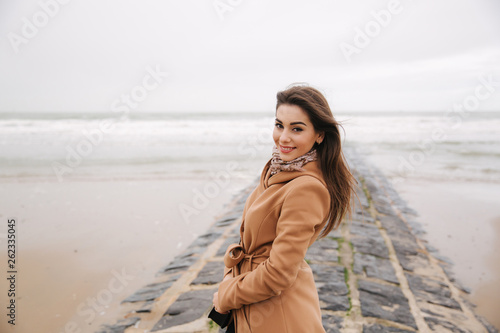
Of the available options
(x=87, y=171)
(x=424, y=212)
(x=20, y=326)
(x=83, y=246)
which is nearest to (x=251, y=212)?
(x=20, y=326)

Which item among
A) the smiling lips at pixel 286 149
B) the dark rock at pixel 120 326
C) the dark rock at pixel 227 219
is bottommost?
the dark rock at pixel 120 326

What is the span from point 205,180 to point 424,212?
16.4 ft

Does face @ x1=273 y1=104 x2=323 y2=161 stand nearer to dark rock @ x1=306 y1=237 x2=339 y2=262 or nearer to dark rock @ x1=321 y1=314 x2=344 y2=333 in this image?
dark rock @ x1=321 y1=314 x2=344 y2=333

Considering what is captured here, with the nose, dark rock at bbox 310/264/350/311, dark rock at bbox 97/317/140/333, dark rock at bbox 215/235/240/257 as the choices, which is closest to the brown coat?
the nose

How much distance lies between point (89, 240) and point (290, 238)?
451cm

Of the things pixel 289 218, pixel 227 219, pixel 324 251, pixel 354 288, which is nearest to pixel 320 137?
pixel 289 218

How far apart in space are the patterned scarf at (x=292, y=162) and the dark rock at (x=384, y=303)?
6.76 ft

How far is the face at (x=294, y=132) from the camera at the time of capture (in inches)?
51.4

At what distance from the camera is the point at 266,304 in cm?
132

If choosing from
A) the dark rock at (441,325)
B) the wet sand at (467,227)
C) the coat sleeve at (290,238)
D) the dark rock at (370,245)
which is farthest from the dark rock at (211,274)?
the wet sand at (467,227)

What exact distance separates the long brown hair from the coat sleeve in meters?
0.15

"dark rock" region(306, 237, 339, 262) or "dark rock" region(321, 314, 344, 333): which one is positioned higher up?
"dark rock" region(306, 237, 339, 262)

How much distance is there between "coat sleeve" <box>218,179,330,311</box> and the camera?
3.85 feet

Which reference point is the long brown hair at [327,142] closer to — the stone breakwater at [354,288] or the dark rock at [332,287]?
the stone breakwater at [354,288]
